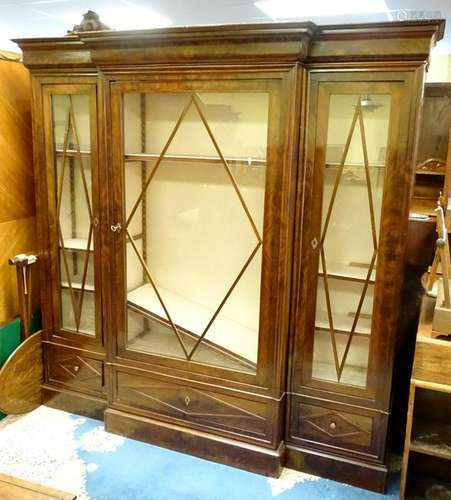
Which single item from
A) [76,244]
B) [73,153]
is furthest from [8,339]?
[73,153]

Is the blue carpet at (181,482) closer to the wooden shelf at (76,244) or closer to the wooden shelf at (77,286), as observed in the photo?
the wooden shelf at (77,286)

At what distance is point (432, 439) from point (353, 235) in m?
0.87

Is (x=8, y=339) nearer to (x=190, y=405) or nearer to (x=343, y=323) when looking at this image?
(x=190, y=405)

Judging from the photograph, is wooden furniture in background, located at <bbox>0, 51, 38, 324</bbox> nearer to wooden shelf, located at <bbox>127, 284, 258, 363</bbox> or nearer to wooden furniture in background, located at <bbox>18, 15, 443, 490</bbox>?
wooden furniture in background, located at <bbox>18, 15, 443, 490</bbox>

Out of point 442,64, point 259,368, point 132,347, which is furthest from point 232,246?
point 442,64

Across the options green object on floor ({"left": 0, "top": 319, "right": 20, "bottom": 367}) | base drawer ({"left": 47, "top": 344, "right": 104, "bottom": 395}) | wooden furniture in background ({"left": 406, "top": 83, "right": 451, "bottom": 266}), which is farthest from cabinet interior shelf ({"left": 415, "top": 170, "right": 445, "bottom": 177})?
green object on floor ({"left": 0, "top": 319, "right": 20, "bottom": 367})

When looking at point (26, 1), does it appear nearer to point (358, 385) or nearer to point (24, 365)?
point (24, 365)

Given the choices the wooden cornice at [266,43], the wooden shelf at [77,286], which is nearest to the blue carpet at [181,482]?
the wooden shelf at [77,286]

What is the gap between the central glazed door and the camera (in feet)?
6.95

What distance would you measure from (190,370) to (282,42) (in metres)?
1.48

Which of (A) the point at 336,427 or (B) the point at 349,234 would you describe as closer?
(B) the point at 349,234

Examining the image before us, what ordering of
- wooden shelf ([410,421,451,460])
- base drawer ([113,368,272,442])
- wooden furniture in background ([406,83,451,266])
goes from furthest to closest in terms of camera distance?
wooden furniture in background ([406,83,451,266]) → base drawer ([113,368,272,442]) → wooden shelf ([410,421,451,460])

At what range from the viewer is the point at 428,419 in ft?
7.15

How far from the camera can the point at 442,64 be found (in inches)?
224
